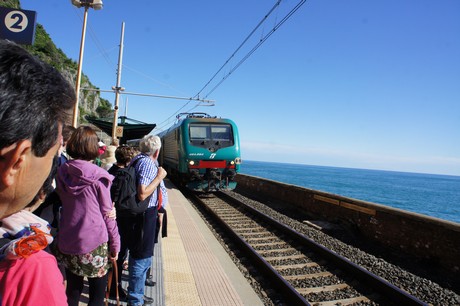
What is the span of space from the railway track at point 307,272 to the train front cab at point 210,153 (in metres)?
4.45

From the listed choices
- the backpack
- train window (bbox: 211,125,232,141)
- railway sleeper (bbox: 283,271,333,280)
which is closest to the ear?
the backpack

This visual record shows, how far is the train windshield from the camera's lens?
12930 mm

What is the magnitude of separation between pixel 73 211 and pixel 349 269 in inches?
179

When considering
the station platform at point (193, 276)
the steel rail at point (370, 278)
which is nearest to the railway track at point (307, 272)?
the steel rail at point (370, 278)

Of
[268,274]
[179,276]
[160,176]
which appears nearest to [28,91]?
[160,176]

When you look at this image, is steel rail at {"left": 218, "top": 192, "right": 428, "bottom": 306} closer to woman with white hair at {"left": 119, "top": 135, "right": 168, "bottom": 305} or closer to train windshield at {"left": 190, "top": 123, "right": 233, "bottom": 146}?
woman with white hair at {"left": 119, "top": 135, "right": 168, "bottom": 305}

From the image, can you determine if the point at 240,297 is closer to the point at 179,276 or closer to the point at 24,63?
the point at 179,276

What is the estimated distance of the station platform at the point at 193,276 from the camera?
153 inches

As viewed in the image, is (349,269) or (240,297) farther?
(349,269)

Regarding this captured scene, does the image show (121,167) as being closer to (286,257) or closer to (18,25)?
(18,25)

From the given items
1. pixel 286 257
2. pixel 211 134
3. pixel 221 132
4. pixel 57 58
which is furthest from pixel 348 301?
pixel 57 58

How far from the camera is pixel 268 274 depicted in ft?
17.1

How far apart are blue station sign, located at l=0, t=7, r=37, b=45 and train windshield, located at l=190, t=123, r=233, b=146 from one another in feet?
27.3

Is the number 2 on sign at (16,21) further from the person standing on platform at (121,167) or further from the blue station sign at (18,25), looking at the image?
the person standing on platform at (121,167)
